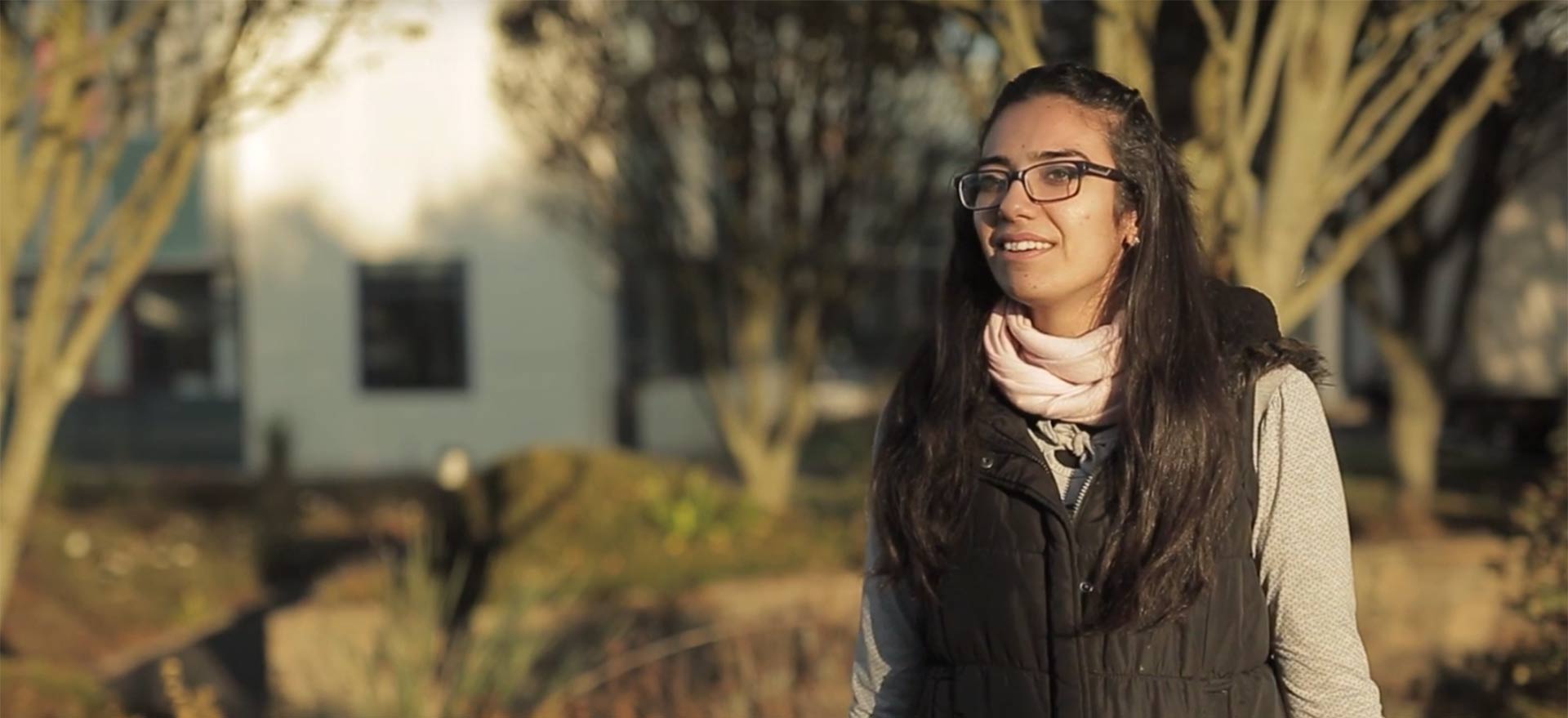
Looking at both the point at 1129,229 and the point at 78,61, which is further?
the point at 78,61

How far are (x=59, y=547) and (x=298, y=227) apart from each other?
29.3ft

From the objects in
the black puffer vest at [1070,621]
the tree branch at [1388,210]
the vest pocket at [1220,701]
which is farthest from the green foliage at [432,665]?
the vest pocket at [1220,701]

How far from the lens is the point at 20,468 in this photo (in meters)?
5.71

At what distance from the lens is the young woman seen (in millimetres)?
2285

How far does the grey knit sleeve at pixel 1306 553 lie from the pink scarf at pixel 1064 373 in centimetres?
20

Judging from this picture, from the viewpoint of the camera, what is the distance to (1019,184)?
95.5 inches

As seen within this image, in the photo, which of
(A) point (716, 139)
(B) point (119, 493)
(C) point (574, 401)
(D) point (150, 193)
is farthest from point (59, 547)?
(C) point (574, 401)

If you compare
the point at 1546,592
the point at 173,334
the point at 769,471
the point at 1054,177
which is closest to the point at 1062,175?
the point at 1054,177

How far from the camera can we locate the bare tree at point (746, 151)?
10.6 metres

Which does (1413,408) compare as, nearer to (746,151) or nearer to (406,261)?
(746,151)

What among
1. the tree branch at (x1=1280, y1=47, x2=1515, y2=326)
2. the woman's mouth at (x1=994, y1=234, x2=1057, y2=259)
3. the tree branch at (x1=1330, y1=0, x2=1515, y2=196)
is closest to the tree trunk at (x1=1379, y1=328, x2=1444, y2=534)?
the tree branch at (x1=1280, y1=47, x2=1515, y2=326)

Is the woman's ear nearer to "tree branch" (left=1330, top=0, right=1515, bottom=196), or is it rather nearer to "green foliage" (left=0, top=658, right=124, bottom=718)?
"tree branch" (left=1330, top=0, right=1515, bottom=196)

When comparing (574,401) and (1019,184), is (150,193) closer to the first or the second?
(1019,184)

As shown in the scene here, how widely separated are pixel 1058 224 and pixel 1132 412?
10.7 inches
